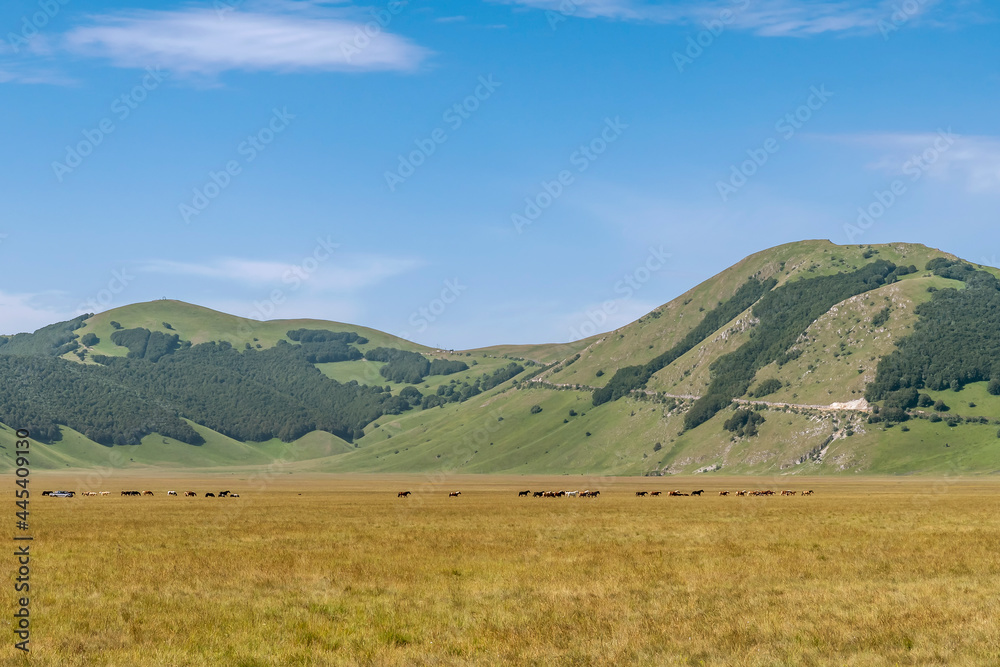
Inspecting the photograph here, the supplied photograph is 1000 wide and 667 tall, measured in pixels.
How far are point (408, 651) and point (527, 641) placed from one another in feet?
9.24

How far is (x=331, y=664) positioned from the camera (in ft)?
63.0

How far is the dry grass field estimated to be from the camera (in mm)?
20250

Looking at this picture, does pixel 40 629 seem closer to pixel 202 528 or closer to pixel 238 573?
pixel 238 573

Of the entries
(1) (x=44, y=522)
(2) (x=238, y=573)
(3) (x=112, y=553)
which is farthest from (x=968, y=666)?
(1) (x=44, y=522)

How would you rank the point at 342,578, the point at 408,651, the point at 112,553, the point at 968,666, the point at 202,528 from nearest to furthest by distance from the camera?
the point at 968,666 < the point at 408,651 < the point at 342,578 < the point at 112,553 < the point at 202,528

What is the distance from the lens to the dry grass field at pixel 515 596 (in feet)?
66.4

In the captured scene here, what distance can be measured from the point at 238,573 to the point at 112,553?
35.0 feet

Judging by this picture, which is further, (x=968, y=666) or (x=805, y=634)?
(x=805, y=634)

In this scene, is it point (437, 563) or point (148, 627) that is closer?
point (148, 627)

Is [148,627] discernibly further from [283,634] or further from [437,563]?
[437,563]

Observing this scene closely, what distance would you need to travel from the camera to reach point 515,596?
2861cm

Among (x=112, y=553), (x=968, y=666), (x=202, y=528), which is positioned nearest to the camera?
(x=968, y=666)

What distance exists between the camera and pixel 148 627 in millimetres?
23031

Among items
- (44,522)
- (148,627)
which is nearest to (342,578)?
(148,627)
